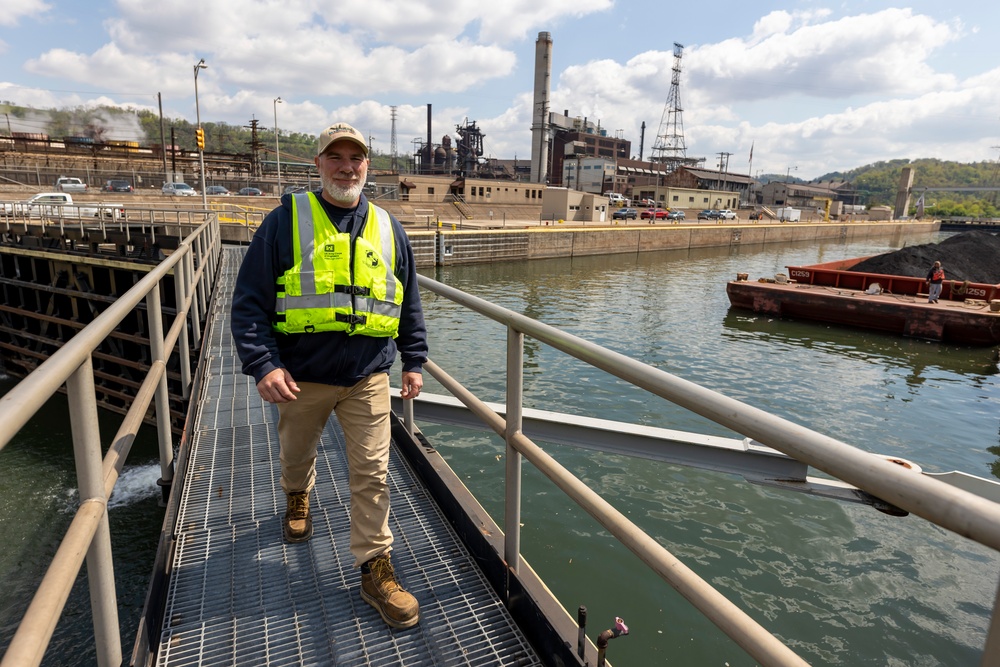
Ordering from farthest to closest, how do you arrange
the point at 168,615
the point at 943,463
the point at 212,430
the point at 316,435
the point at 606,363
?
1. the point at 943,463
2. the point at 212,430
3. the point at 316,435
4. the point at 168,615
5. the point at 606,363

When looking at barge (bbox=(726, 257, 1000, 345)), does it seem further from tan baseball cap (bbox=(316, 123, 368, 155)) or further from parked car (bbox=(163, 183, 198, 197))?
parked car (bbox=(163, 183, 198, 197))

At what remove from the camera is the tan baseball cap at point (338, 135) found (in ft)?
7.54

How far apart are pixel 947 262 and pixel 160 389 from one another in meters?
29.3

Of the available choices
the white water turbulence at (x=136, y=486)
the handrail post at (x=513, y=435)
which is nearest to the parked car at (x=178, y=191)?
the white water turbulence at (x=136, y=486)

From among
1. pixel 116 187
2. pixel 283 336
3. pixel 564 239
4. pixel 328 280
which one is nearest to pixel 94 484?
pixel 283 336

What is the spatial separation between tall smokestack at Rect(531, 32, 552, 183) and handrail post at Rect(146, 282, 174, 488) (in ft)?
230

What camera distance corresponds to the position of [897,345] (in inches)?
612

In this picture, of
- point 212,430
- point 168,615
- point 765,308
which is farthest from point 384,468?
point 765,308

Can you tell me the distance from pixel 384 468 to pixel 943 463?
375 inches

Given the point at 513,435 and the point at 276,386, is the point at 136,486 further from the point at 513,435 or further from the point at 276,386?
the point at 513,435

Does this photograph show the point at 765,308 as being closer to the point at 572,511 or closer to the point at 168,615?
the point at 572,511

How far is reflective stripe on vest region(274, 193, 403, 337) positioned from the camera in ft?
7.45

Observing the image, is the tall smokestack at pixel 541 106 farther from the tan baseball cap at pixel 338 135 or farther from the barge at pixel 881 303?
the tan baseball cap at pixel 338 135

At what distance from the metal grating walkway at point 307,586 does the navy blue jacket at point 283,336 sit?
1.05 m
